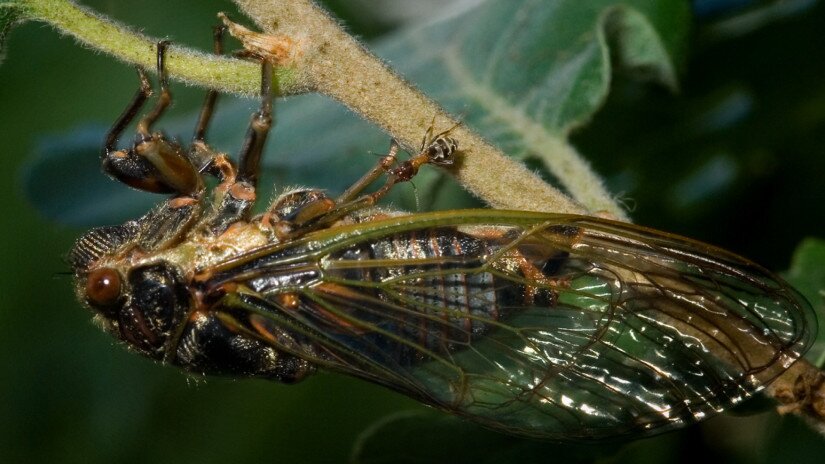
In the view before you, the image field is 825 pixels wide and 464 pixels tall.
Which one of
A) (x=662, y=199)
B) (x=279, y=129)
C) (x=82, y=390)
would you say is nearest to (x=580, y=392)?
(x=662, y=199)

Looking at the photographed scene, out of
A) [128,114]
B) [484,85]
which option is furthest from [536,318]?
[484,85]

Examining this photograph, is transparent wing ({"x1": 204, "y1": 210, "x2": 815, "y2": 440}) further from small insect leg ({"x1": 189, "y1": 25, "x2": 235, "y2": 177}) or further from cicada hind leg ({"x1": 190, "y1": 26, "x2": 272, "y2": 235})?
small insect leg ({"x1": 189, "y1": 25, "x2": 235, "y2": 177})

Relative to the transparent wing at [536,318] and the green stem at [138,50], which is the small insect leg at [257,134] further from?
the transparent wing at [536,318]

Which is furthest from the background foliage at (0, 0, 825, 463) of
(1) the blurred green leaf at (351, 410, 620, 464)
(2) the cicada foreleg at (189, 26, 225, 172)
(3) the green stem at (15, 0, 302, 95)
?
(3) the green stem at (15, 0, 302, 95)

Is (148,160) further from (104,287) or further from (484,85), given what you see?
(484,85)

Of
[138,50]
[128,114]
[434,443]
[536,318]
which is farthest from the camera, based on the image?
[434,443]

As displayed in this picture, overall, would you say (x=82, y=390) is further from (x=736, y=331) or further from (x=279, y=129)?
(x=736, y=331)
